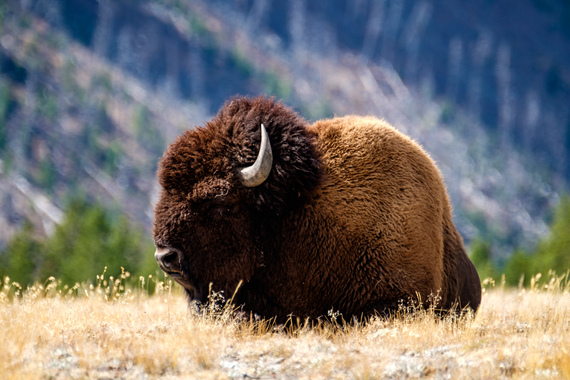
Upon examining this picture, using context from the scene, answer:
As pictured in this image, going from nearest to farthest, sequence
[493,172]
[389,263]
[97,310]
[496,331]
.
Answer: [496,331]
[389,263]
[97,310]
[493,172]

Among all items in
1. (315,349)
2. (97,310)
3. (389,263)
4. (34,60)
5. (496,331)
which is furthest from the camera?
(34,60)

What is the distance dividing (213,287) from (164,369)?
1.75 metres

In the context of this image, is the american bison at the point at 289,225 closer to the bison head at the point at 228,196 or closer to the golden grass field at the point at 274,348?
the bison head at the point at 228,196

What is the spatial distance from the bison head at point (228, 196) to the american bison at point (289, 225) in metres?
0.01

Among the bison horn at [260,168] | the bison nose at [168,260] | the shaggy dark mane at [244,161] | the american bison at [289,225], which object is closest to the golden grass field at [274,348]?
the american bison at [289,225]

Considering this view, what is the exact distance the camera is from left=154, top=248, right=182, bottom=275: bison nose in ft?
19.2

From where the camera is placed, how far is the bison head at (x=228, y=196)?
234 inches

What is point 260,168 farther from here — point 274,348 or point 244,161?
point 274,348

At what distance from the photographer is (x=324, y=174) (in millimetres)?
6246

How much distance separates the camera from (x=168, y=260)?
5.91m

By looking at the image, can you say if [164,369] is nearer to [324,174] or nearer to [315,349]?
[315,349]

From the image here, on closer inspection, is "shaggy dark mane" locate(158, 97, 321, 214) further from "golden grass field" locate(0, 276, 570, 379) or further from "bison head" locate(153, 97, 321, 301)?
"golden grass field" locate(0, 276, 570, 379)

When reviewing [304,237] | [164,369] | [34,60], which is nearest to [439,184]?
[304,237]

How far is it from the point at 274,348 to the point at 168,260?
1627 millimetres
